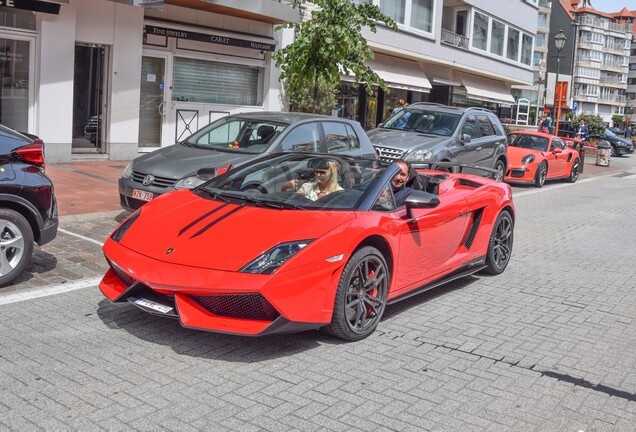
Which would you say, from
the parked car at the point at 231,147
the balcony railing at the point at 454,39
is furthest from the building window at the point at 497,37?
the parked car at the point at 231,147

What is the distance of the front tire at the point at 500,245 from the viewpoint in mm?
7590

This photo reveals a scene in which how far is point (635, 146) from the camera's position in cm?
5303

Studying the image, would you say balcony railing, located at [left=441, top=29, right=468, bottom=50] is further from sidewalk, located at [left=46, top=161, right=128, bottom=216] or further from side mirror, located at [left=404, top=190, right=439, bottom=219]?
side mirror, located at [left=404, top=190, right=439, bottom=219]

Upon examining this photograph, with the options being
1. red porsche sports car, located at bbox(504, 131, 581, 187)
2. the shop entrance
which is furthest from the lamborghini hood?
red porsche sports car, located at bbox(504, 131, 581, 187)

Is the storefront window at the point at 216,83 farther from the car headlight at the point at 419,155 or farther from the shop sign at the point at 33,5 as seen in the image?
the car headlight at the point at 419,155

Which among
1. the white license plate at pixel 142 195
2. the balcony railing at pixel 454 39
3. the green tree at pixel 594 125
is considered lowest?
the white license plate at pixel 142 195

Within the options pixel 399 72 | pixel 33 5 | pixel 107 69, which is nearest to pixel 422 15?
pixel 399 72

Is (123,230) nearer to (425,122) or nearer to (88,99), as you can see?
(425,122)

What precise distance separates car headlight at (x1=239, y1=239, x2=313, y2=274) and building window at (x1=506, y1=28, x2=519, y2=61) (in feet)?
111

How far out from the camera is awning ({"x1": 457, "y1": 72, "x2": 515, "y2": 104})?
3288 cm

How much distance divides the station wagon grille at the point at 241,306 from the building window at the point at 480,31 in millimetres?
29950

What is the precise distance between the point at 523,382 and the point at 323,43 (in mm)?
10207

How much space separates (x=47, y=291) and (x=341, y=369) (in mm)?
3003

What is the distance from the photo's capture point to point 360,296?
209 inches
